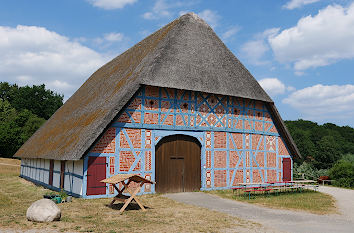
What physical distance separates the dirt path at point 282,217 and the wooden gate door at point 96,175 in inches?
120

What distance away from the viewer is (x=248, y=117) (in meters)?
16.6

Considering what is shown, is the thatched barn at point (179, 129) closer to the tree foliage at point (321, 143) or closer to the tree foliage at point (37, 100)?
the tree foliage at point (321, 143)

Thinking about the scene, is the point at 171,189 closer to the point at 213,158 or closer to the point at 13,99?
the point at 213,158

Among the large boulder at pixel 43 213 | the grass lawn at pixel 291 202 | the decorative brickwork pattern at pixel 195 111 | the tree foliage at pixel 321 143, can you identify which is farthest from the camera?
the tree foliage at pixel 321 143

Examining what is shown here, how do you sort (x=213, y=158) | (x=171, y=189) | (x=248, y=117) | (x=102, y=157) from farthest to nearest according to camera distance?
(x=248, y=117)
(x=213, y=158)
(x=171, y=189)
(x=102, y=157)

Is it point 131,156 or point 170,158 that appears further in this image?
point 170,158

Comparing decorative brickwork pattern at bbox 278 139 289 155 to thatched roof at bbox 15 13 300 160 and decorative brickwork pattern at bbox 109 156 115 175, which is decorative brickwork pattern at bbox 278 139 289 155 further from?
decorative brickwork pattern at bbox 109 156 115 175

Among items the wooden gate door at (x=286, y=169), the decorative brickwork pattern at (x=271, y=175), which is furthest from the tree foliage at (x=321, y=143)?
the decorative brickwork pattern at (x=271, y=175)

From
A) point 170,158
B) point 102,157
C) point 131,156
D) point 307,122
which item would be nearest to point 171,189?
point 170,158

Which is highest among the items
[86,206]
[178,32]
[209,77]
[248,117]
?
[178,32]

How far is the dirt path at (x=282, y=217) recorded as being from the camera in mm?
7672

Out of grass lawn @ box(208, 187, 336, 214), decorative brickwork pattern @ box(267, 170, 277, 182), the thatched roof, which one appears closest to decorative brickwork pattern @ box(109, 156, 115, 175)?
the thatched roof

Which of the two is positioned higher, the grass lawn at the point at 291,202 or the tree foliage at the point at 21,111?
the tree foliage at the point at 21,111

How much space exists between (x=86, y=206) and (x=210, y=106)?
24.7 feet
